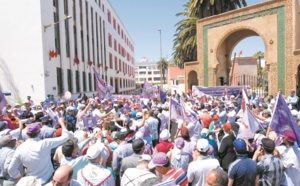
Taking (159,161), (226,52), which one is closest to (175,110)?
(159,161)

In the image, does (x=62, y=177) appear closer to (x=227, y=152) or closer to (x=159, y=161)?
(x=159, y=161)

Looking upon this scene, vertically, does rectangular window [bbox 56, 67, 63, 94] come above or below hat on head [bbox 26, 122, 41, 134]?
above

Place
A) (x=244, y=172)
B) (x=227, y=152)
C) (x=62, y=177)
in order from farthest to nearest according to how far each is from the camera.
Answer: (x=227, y=152)
(x=244, y=172)
(x=62, y=177)

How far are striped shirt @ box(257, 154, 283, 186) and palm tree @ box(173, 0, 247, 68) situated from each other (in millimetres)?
20843

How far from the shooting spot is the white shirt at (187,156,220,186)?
3.44 m

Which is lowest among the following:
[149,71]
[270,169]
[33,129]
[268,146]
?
[270,169]

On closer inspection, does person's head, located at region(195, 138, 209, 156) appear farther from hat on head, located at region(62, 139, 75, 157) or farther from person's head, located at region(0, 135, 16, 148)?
person's head, located at region(0, 135, 16, 148)

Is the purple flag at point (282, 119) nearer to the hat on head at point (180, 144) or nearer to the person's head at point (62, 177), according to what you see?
the hat on head at point (180, 144)

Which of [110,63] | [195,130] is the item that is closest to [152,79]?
A: [110,63]

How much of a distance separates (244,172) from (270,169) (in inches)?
18.7

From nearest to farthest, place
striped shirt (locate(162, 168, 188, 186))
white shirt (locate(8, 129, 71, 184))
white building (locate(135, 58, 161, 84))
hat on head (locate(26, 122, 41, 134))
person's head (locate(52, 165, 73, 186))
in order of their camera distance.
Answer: person's head (locate(52, 165, 73, 186))
striped shirt (locate(162, 168, 188, 186))
white shirt (locate(8, 129, 71, 184))
hat on head (locate(26, 122, 41, 134))
white building (locate(135, 58, 161, 84))

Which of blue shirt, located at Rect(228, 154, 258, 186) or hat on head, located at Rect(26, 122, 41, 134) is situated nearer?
blue shirt, located at Rect(228, 154, 258, 186)

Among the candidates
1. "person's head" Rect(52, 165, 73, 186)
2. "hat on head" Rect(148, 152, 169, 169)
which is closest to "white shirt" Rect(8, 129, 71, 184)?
"person's head" Rect(52, 165, 73, 186)

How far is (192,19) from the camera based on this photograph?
26.3 meters
